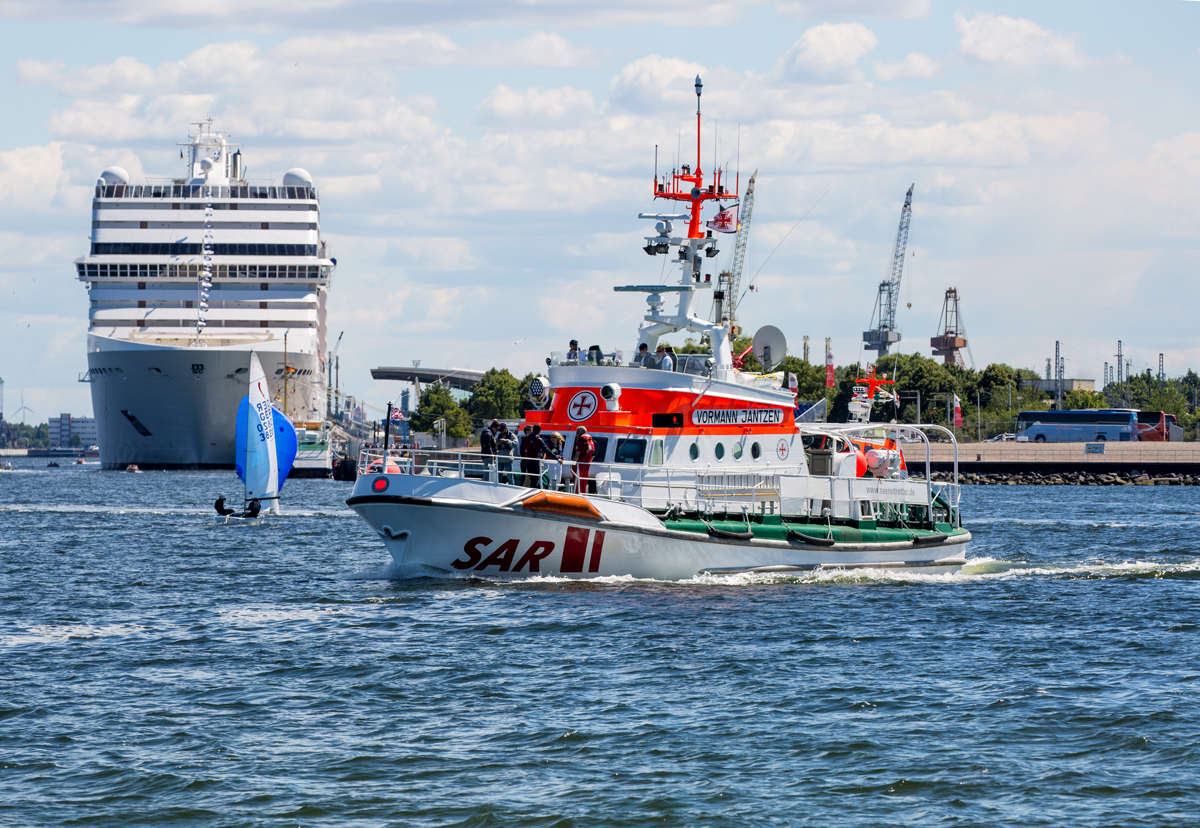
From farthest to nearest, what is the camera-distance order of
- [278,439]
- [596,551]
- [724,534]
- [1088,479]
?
[1088,479] < [278,439] < [724,534] < [596,551]

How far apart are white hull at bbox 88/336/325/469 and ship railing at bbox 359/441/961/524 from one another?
69.0 m

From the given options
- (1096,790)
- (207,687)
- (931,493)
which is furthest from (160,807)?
(931,493)

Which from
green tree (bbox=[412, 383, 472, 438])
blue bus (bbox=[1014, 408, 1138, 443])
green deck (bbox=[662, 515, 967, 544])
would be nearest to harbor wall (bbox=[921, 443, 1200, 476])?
blue bus (bbox=[1014, 408, 1138, 443])

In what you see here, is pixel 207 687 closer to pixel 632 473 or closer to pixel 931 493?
pixel 632 473

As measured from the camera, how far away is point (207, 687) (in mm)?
17016

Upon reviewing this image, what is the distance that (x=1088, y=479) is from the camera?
314ft

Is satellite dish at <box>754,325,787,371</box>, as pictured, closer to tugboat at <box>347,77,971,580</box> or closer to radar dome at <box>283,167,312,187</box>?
tugboat at <box>347,77,971,580</box>

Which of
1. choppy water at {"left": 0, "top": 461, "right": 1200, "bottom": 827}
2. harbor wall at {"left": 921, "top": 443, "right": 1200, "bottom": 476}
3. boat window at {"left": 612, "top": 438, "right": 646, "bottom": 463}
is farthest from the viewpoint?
harbor wall at {"left": 921, "top": 443, "right": 1200, "bottom": 476}

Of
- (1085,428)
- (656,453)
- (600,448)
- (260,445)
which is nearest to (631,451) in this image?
(656,453)

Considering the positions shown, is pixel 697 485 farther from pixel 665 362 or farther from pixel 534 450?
pixel 534 450

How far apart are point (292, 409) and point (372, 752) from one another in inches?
3465

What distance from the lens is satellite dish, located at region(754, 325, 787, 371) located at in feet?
99.6

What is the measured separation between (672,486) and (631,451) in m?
1.66

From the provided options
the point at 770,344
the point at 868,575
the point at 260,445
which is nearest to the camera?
the point at 868,575
